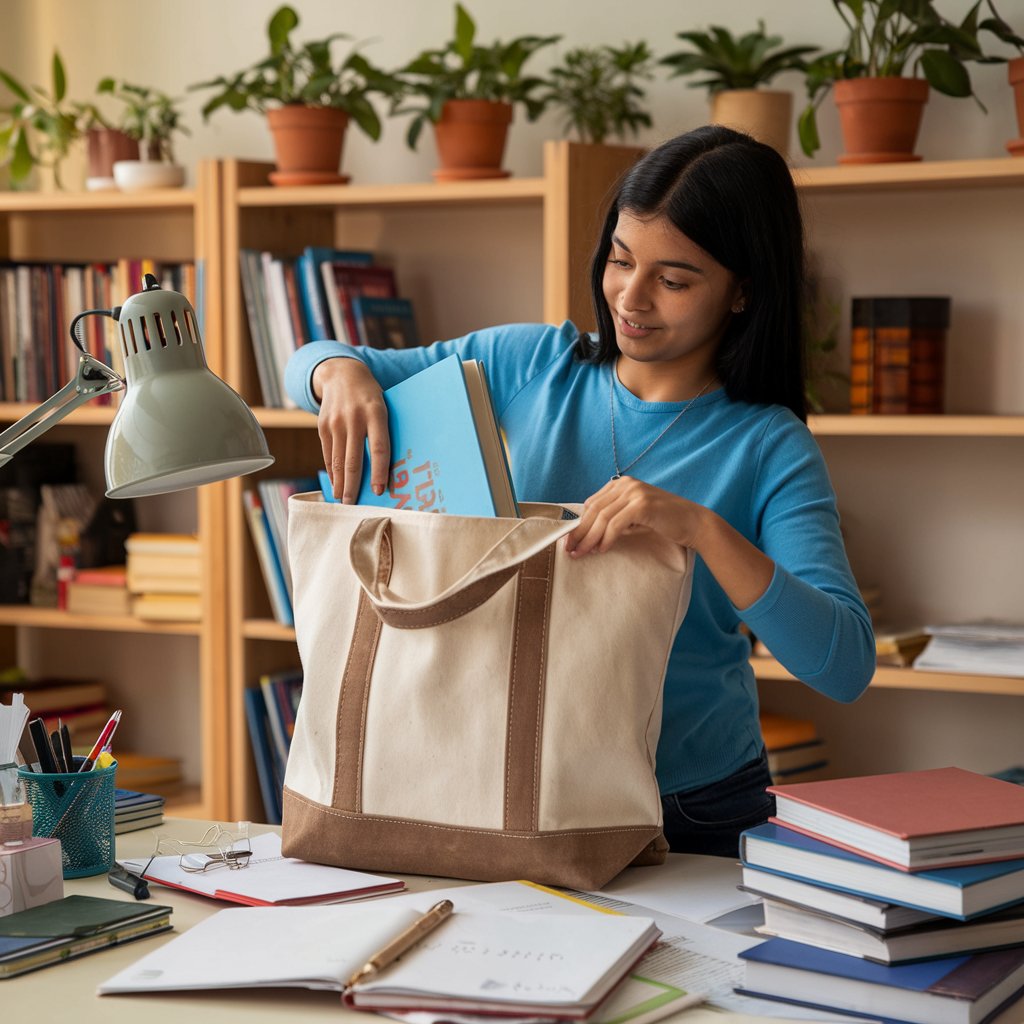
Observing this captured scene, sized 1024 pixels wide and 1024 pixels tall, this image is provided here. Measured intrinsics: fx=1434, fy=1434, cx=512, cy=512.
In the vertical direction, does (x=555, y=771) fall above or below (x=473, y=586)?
below

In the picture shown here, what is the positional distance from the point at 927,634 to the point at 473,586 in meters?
1.52

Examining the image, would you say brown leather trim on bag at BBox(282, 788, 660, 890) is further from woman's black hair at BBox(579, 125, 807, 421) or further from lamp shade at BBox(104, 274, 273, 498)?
woman's black hair at BBox(579, 125, 807, 421)

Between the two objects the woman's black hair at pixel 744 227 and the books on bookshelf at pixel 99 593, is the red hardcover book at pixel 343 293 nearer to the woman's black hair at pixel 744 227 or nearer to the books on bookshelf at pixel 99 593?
the books on bookshelf at pixel 99 593

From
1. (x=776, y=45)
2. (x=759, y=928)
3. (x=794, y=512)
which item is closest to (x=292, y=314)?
(x=776, y=45)

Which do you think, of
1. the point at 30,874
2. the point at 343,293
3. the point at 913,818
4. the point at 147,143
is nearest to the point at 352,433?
the point at 30,874

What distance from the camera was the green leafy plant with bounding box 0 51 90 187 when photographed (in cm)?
299

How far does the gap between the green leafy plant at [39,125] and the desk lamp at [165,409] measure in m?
1.99

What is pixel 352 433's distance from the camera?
4.72 feet

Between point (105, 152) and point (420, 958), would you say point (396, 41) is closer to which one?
point (105, 152)

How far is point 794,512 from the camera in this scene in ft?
4.87

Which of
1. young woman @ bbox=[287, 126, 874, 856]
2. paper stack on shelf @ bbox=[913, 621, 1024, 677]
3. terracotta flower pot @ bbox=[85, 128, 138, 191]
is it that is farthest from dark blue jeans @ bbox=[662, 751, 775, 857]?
terracotta flower pot @ bbox=[85, 128, 138, 191]

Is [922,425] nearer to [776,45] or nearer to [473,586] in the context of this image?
[776,45]

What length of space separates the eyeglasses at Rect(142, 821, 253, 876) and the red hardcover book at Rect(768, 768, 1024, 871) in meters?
0.51

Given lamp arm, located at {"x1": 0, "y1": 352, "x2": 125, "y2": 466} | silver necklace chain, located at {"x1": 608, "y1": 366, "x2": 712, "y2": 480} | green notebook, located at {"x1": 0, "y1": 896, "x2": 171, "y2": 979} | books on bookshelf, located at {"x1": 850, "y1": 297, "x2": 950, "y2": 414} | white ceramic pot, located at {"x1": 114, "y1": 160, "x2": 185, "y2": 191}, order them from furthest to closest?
1. white ceramic pot, located at {"x1": 114, "y1": 160, "x2": 185, "y2": 191}
2. books on bookshelf, located at {"x1": 850, "y1": 297, "x2": 950, "y2": 414}
3. silver necklace chain, located at {"x1": 608, "y1": 366, "x2": 712, "y2": 480}
4. lamp arm, located at {"x1": 0, "y1": 352, "x2": 125, "y2": 466}
5. green notebook, located at {"x1": 0, "y1": 896, "x2": 171, "y2": 979}
